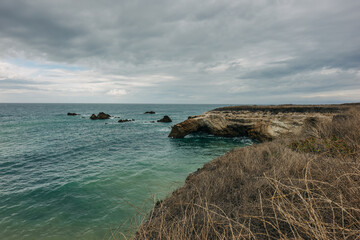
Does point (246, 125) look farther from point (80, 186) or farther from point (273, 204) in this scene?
point (273, 204)

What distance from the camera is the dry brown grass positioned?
2012 mm

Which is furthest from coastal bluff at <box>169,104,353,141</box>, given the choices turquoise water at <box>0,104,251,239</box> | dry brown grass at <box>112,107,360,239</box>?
dry brown grass at <box>112,107,360,239</box>

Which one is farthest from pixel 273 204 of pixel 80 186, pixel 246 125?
pixel 246 125

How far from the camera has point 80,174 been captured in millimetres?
10016

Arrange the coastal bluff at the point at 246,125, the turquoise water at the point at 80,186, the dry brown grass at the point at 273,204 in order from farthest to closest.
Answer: the coastal bluff at the point at 246,125
the turquoise water at the point at 80,186
the dry brown grass at the point at 273,204

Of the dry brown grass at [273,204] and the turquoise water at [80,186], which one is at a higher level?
the dry brown grass at [273,204]

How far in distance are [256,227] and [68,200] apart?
8.07 meters

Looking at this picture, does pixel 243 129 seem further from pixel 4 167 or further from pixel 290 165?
pixel 4 167

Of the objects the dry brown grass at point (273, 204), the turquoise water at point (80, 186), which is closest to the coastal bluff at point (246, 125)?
the turquoise water at point (80, 186)

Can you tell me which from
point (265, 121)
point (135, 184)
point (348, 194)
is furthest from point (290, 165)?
point (265, 121)

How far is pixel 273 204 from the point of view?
293cm

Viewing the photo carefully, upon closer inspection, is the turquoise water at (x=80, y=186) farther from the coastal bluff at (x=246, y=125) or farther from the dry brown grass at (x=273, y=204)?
the coastal bluff at (x=246, y=125)

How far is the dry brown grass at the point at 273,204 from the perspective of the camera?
2.01 m

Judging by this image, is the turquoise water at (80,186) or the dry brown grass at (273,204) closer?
the dry brown grass at (273,204)
